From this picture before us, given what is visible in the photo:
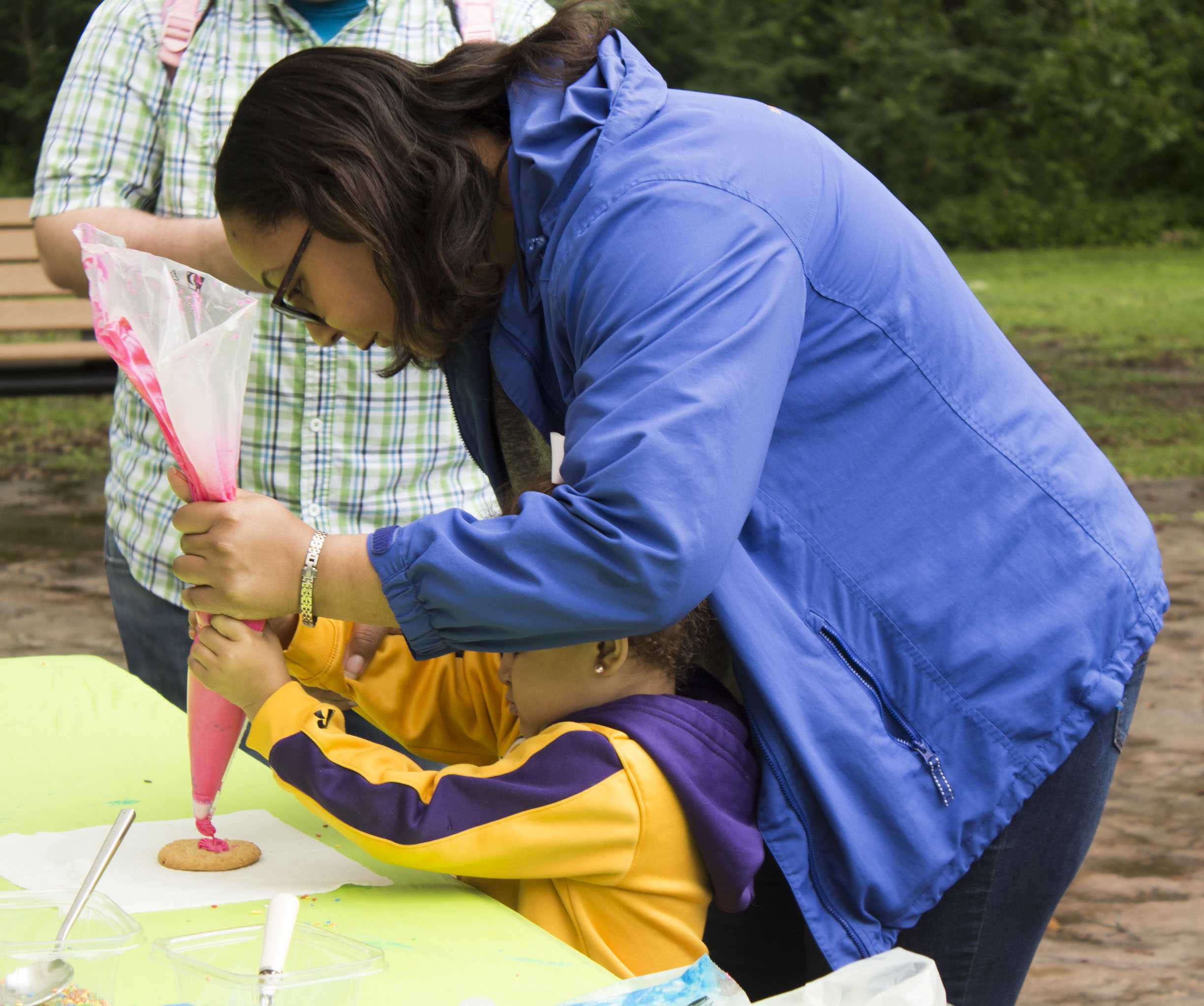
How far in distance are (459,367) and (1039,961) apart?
74.8 inches

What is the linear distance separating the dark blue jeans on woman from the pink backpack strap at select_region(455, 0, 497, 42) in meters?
1.27

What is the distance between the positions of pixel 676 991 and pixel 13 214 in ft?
18.6

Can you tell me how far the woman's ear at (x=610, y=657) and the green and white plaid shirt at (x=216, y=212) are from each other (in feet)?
2.43

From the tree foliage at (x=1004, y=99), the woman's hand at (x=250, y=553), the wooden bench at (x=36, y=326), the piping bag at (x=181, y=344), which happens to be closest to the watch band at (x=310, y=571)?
the woman's hand at (x=250, y=553)

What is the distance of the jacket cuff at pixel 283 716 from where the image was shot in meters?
1.47

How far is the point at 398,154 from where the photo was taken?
4.61 feet

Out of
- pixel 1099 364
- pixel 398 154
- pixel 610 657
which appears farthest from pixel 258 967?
pixel 1099 364

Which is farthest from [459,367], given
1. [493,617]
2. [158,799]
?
[158,799]

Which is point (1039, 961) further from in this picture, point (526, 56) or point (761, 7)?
point (761, 7)

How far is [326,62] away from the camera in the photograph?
1.43 m

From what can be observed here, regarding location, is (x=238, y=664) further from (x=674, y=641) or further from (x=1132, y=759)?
(x=1132, y=759)

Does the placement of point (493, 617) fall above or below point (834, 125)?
above

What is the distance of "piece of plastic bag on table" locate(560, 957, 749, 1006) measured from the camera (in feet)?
4.06

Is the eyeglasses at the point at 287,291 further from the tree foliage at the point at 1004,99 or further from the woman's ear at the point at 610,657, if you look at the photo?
the tree foliage at the point at 1004,99
